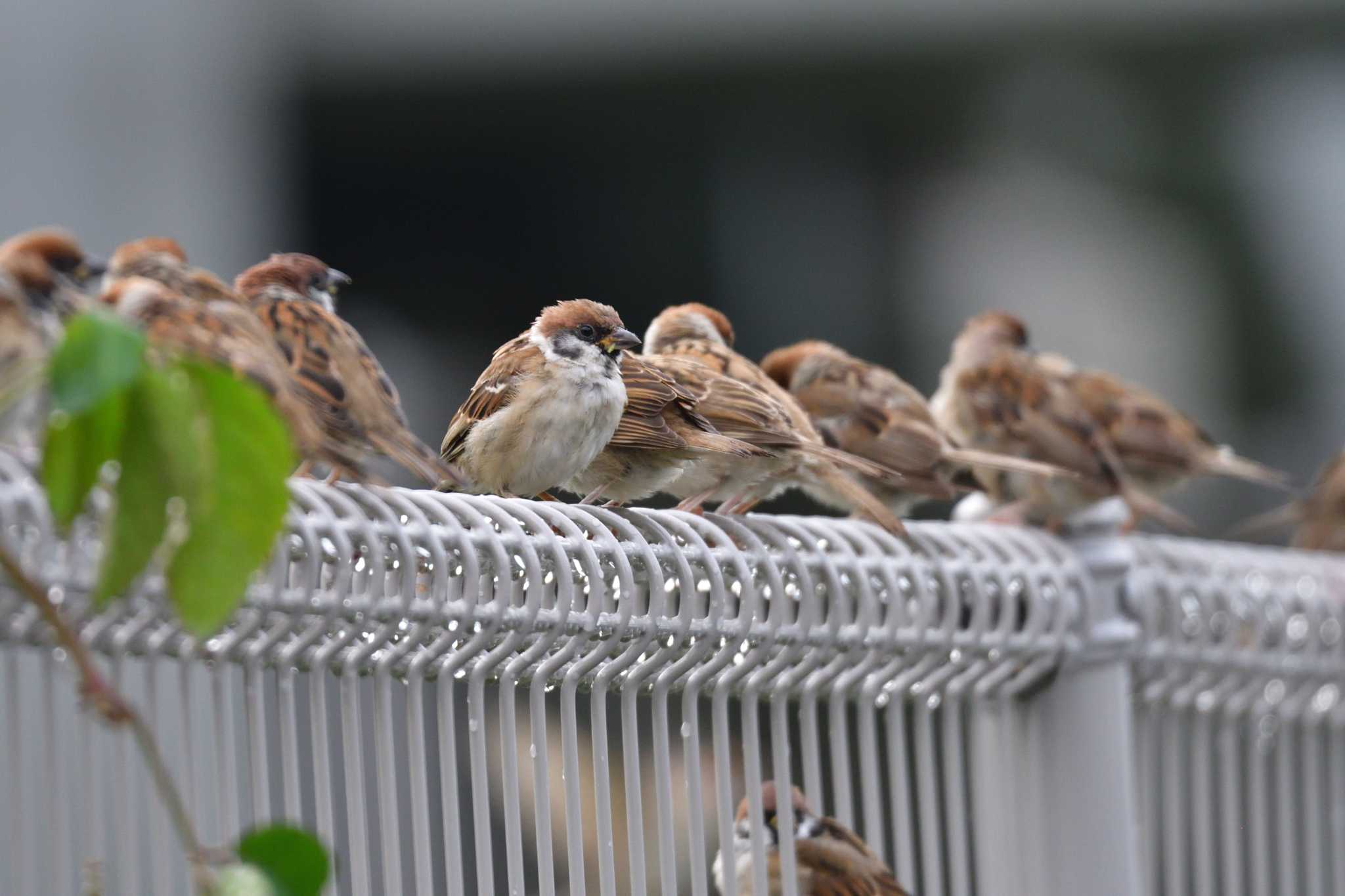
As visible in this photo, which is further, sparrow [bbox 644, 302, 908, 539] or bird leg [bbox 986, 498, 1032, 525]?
bird leg [bbox 986, 498, 1032, 525]

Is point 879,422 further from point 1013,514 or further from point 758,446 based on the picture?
point 758,446

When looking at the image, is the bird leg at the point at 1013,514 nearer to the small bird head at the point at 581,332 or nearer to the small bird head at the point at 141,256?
the small bird head at the point at 581,332

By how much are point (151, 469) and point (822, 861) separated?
171 cm

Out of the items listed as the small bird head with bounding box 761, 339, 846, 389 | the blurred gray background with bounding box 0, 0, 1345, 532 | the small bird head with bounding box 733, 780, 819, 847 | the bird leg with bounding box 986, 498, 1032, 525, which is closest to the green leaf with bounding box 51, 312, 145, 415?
the small bird head with bounding box 733, 780, 819, 847

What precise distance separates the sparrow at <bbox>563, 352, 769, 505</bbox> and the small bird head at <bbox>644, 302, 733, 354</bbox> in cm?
37

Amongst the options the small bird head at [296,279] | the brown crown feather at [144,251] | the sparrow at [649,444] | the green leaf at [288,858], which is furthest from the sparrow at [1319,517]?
the green leaf at [288,858]

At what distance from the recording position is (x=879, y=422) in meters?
3.83

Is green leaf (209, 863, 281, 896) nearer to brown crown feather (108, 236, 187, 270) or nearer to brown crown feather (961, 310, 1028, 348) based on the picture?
brown crown feather (108, 236, 187, 270)

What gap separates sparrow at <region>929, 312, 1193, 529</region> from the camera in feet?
12.3

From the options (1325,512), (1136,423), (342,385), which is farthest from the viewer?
(1325,512)

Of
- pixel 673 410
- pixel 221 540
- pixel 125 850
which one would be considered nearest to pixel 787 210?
pixel 673 410

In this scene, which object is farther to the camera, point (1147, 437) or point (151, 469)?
point (1147, 437)

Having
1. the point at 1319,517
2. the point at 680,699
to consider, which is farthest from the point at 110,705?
the point at 1319,517

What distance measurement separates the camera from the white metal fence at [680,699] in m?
1.82
